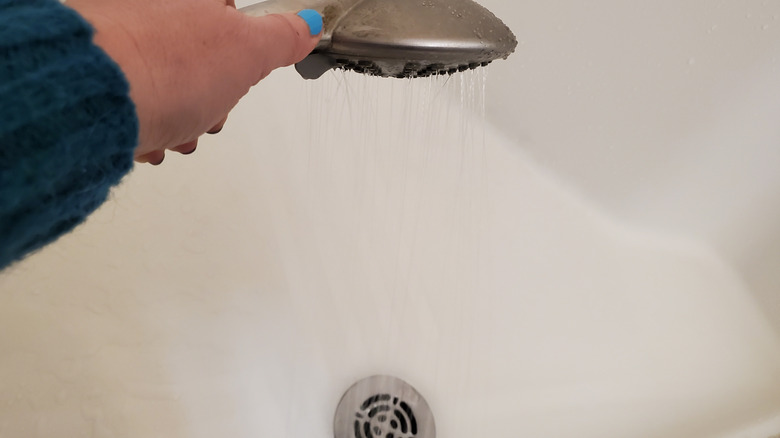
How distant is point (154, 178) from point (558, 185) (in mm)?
401

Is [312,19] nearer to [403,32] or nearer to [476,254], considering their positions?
[403,32]

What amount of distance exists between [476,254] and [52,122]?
416 millimetres

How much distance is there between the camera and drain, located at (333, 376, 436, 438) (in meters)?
0.42

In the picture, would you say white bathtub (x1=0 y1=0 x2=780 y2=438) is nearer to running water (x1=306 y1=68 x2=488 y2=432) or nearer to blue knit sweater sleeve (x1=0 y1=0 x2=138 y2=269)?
running water (x1=306 y1=68 x2=488 y2=432)

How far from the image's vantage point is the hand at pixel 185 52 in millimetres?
172

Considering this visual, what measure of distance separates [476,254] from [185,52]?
376mm

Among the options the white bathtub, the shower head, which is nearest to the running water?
the white bathtub

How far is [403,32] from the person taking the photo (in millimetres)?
226

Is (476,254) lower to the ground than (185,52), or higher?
lower

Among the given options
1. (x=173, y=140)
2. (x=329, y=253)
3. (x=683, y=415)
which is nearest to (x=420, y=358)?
(x=329, y=253)

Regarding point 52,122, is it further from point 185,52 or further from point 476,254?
point 476,254

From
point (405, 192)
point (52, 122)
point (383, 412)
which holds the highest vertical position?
point (52, 122)

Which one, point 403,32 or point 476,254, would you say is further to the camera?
point 476,254

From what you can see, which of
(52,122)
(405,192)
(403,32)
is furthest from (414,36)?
(405,192)
